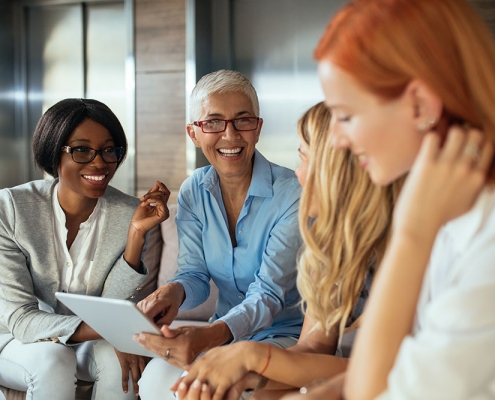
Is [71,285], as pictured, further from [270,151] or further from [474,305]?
[270,151]

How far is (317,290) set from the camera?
138 centimetres

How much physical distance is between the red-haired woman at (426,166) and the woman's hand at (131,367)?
3.79 ft

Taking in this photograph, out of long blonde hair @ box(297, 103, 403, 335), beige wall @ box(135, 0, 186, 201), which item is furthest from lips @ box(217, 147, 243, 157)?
beige wall @ box(135, 0, 186, 201)

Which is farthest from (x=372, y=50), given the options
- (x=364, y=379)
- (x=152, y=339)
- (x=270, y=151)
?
(x=270, y=151)

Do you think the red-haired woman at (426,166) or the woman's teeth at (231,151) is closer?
the red-haired woman at (426,166)

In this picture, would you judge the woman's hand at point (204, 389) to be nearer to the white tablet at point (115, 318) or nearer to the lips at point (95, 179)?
the white tablet at point (115, 318)

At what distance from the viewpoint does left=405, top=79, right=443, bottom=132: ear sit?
873 millimetres

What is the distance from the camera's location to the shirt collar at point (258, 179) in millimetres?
2002

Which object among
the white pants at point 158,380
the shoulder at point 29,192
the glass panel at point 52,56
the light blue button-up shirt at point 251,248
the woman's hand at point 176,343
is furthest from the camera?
the glass panel at point 52,56

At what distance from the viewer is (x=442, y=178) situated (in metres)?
0.87

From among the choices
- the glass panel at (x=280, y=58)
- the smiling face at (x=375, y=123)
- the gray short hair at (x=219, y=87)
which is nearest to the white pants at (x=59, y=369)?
the gray short hair at (x=219, y=87)

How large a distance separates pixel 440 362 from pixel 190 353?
0.85 meters

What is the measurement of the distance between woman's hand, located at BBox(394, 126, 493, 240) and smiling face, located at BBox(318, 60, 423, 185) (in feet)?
0.14

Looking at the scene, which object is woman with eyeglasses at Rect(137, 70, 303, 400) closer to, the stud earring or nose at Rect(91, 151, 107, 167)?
nose at Rect(91, 151, 107, 167)
